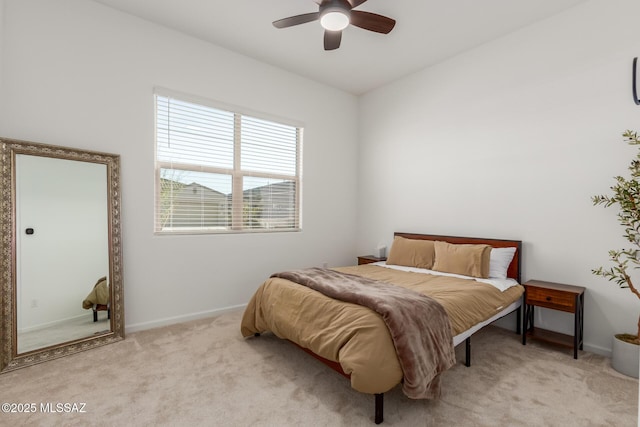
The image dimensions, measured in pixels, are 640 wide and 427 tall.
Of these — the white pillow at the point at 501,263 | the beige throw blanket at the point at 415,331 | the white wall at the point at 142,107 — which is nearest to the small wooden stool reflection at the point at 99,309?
the white wall at the point at 142,107

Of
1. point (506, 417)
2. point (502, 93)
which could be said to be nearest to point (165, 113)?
point (502, 93)

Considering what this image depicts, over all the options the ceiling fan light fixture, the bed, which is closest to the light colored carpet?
the bed

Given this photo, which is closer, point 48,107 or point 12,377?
point 12,377

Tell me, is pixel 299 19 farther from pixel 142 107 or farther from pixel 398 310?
pixel 398 310

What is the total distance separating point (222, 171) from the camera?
3648 mm

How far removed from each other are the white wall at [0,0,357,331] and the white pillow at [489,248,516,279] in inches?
90.2

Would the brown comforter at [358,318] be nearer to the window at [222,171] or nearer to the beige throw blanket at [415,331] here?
the beige throw blanket at [415,331]

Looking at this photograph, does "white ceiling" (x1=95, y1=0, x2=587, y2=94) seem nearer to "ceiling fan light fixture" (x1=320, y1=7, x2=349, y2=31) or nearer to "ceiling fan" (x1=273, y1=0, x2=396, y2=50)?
"ceiling fan" (x1=273, y1=0, x2=396, y2=50)

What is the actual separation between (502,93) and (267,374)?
3586 mm

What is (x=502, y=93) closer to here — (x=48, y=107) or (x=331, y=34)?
(x=331, y=34)

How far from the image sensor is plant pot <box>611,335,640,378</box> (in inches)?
87.1

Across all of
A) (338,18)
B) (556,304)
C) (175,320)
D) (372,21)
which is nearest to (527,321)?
(556,304)

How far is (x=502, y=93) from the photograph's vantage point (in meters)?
3.30

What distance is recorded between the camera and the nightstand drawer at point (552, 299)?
2.54m
